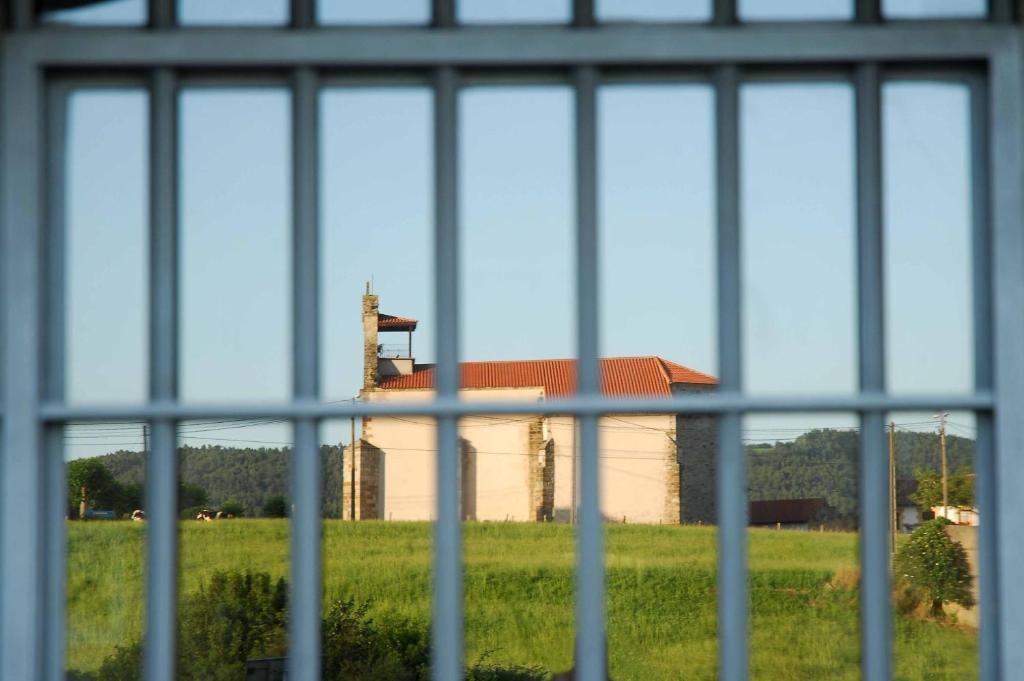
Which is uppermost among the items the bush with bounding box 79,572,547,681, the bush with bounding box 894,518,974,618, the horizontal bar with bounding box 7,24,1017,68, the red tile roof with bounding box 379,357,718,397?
the horizontal bar with bounding box 7,24,1017,68

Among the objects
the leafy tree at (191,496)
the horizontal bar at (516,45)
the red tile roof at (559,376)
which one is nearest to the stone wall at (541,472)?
the red tile roof at (559,376)

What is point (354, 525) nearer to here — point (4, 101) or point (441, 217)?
point (441, 217)

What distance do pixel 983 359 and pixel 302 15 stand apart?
210 centimetres

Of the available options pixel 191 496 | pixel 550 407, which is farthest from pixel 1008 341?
pixel 191 496

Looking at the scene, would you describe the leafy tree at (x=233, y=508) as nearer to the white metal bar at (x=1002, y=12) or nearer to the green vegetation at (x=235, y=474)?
the green vegetation at (x=235, y=474)

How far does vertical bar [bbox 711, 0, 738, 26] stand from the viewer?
2643 mm

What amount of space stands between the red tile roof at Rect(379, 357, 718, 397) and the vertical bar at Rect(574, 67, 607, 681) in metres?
0.06

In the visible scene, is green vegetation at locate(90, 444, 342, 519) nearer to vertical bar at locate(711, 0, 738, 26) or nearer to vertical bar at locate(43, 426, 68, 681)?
vertical bar at locate(43, 426, 68, 681)

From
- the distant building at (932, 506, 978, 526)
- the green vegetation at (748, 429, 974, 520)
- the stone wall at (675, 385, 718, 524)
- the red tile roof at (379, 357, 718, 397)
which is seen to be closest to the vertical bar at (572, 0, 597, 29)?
the red tile roof at (379, 357, 718, 397)

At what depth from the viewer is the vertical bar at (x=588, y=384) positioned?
2.60 metres

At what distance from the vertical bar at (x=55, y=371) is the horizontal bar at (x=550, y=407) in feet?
0.32

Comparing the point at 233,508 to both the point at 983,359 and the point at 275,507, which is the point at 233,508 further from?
the point at 983,359

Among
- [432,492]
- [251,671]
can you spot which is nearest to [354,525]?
[432,492]

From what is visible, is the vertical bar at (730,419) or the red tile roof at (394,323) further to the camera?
the red tile roof at (394,323)
